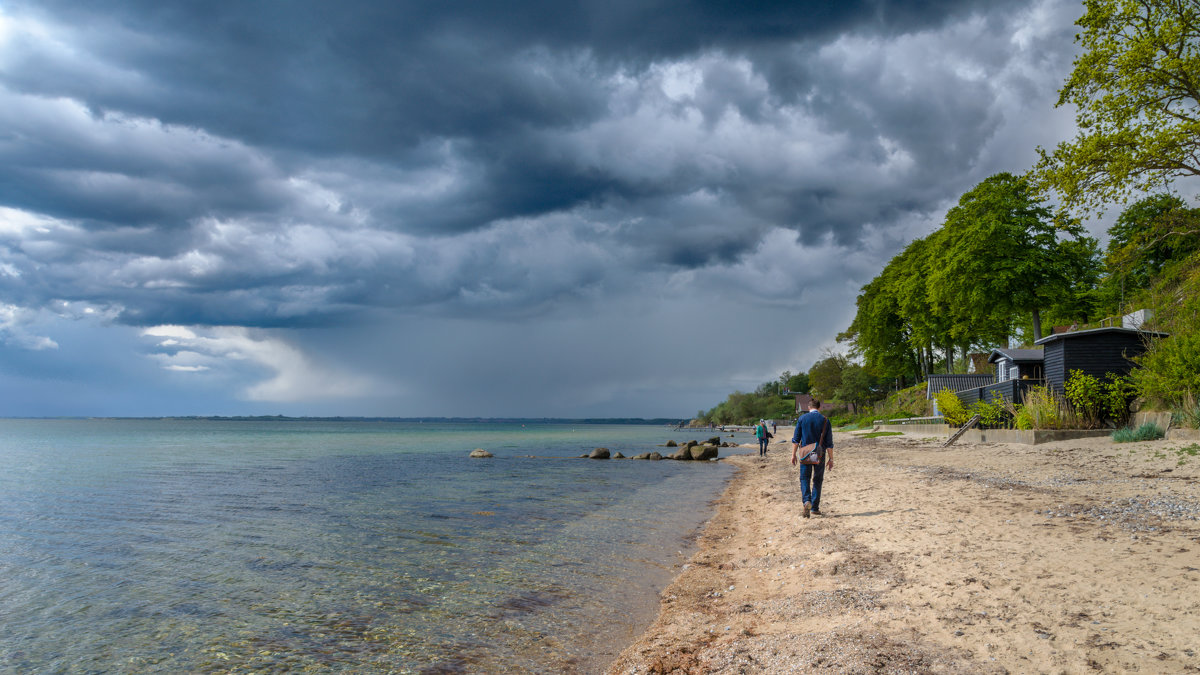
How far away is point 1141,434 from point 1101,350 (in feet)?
20.0

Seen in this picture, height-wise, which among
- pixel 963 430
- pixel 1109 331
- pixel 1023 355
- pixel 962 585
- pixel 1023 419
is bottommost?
pixel 962 585

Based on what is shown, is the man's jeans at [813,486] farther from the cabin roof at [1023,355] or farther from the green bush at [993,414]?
the cabin roof at [1023,355]

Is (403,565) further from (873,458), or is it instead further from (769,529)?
(873,458)

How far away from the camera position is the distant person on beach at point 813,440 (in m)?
11.9

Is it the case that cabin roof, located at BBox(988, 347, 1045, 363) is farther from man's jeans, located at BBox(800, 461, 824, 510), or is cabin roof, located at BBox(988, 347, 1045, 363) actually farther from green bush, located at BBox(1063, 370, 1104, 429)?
man's jeans, located at BBox(800, 461, 824, 510)

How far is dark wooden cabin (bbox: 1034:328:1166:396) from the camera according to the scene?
68.5 ft

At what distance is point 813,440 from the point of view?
1198 centimetres

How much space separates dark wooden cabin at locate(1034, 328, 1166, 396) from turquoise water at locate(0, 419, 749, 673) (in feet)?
45.1

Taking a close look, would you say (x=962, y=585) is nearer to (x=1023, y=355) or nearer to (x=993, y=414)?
(x=993, y=414)

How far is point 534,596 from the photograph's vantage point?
926cm

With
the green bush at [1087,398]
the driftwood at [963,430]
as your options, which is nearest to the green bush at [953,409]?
the driftwood at [963,430]

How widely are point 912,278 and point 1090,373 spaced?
28.0 meters

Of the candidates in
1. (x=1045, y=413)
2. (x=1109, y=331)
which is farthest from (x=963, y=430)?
(x=1109, y=331)

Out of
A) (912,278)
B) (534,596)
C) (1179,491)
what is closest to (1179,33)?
(1179,491)
